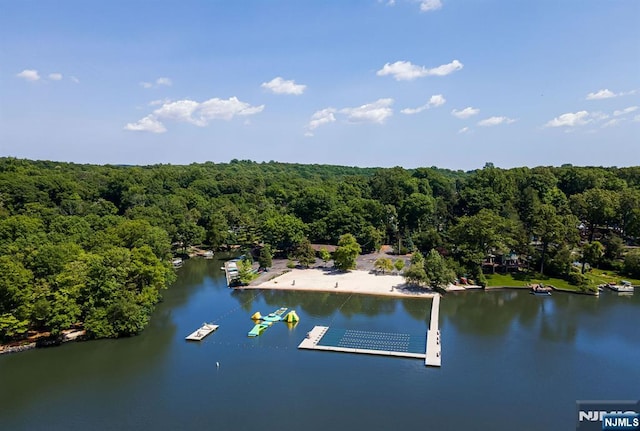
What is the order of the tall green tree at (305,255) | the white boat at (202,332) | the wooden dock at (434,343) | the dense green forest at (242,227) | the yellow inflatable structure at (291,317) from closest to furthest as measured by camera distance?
the wooden dock at (434,343) < the dense green forest at (242,227) < the white boat at (202,332) < the yellow inflatable structure at (291,317) < the tall green tree at (305,255)

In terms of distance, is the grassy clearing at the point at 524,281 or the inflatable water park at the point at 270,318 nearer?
the inflatable water park at the point at 270,318

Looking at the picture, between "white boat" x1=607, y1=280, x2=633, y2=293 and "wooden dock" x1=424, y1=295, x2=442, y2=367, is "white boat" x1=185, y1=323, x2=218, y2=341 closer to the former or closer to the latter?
"wooden dock" x1=424, y1=295, x2=442, y2=367

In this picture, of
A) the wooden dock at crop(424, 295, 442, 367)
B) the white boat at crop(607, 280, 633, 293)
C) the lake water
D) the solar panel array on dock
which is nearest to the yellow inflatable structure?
the lake water

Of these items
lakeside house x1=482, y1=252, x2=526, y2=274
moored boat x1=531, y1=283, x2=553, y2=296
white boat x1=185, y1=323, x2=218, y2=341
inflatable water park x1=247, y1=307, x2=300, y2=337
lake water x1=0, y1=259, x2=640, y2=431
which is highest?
lakeside house x1=482, y1=252, x2=526, y2=274

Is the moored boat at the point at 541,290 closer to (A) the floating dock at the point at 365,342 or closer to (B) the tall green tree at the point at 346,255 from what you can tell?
(A) the floating dock at the point at 365,342

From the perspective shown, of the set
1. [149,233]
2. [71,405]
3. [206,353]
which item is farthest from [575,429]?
[149,233]

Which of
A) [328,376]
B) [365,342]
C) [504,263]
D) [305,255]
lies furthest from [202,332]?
[504,263]

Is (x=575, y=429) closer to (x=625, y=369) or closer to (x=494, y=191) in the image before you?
(x=625, y=369)

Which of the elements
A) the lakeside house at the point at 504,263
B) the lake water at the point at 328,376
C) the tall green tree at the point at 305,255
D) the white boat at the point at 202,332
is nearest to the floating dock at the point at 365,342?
the lake water at the point at 328,376
